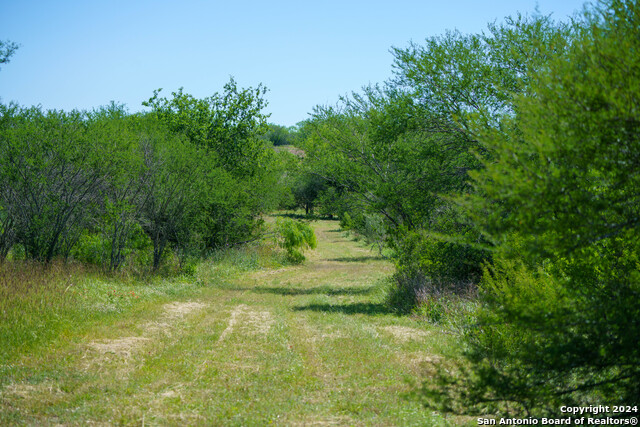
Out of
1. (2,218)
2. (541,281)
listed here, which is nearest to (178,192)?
(2,218)

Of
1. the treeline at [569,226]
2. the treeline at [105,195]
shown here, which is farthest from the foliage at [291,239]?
the treeline at [569,226]

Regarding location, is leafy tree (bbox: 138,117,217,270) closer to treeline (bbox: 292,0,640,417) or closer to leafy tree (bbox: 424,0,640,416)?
treeline (bbox: 292,0,640,417)

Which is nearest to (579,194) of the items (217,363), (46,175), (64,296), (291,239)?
(217,363)

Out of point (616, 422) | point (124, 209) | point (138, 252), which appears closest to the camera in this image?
point (616, 422)

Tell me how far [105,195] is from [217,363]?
7883mm

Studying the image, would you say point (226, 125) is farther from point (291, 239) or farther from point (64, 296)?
point (64, 296)

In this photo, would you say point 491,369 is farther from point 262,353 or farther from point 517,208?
point 262,353

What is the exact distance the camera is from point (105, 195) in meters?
13.7

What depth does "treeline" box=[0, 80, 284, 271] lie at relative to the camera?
38.4ft

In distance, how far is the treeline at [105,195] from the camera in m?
11.7

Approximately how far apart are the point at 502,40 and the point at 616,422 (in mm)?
10279

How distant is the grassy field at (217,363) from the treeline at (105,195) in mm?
1628

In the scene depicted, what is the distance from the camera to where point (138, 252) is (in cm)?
1591

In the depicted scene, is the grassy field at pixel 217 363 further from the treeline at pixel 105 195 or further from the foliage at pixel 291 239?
the foliage at pixel 291 239
